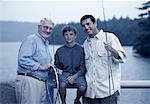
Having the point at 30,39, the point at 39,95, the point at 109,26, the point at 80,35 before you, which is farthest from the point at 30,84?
the point at 109,26

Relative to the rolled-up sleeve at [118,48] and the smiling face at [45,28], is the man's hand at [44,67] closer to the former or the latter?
the smiling face at [45,28]

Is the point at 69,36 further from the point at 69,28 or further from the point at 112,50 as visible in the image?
the point at 112,50

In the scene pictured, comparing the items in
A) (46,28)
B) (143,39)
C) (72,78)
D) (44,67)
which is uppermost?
(46,28)

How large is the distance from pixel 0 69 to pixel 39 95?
0.54 m

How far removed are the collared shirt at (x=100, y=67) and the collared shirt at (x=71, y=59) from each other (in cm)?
6

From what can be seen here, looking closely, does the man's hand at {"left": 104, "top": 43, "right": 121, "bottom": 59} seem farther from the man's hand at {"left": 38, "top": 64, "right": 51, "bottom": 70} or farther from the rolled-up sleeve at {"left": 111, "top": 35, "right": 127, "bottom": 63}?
the man's hand at {"left": 38, "top": 64, "right": 51, "bottom": 70}

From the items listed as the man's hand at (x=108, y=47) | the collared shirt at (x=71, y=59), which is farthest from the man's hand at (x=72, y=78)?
the man's hand at (x=108, y=47)

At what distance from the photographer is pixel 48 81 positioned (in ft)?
10.3

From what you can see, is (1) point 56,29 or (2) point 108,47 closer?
(2) point 108,47

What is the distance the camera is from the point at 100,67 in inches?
122

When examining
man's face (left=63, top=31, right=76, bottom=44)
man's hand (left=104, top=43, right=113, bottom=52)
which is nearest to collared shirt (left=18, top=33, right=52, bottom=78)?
man's face (left=63, top=31, right=76, bottom=44)

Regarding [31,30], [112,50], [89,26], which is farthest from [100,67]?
[31,30]

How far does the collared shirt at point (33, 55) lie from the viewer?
117 inches

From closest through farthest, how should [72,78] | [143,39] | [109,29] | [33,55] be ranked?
1. [33,55]
2. [72,78]
3. [109,29]
4. [143,39]
